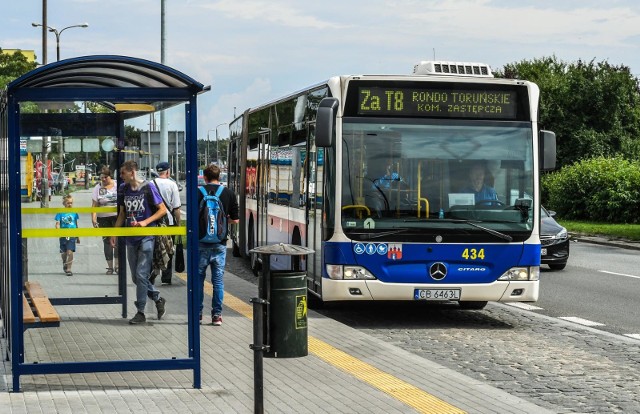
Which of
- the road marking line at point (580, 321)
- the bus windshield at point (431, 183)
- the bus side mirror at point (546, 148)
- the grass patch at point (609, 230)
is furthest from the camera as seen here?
the grass patch at point (609, 230)

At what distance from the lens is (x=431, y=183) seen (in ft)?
44.4

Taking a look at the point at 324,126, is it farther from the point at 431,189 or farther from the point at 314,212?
the point at 314,212

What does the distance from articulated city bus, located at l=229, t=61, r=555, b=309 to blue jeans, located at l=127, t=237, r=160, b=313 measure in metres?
3.70

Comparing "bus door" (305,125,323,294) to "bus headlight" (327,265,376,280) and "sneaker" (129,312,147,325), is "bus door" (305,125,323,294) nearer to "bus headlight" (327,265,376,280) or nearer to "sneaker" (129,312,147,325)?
"bus headlight" (327,265,376,280)

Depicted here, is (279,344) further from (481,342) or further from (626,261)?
(626,261)

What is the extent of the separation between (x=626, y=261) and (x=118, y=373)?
1866 cm

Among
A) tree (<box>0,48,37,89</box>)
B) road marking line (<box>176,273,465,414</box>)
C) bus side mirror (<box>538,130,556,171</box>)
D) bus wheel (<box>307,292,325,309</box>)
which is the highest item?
tree (<box>0,48,37,89</box>)

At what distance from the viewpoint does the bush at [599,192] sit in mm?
41781

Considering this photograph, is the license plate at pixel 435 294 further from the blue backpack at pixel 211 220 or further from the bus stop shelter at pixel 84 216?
the bus stop shelter at pixel 84 216

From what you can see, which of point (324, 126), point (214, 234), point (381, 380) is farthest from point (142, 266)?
point (324, 126)

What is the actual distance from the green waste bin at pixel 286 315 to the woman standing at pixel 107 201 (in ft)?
8.35

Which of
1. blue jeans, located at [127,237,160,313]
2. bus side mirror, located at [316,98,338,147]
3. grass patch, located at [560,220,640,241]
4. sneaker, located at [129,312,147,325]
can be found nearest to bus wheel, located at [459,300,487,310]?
bus side mirror, located at [316,98,338,147]

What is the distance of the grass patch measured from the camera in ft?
114

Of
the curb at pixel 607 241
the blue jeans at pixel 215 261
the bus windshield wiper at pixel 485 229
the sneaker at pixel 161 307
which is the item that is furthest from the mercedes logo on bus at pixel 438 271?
the curb at pixel 607 241
